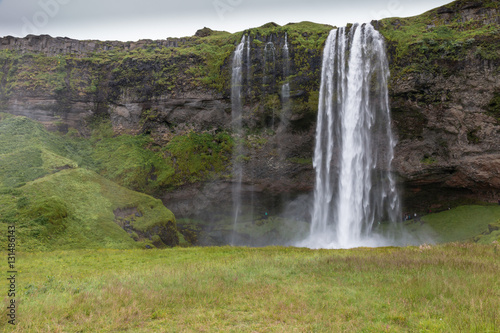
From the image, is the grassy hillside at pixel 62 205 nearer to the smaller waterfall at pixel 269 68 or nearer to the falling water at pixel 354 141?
the falling water at pixel 354 141

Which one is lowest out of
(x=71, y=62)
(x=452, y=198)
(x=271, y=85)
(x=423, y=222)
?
(x=423, y=222)

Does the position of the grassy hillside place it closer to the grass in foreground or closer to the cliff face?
the cliff face

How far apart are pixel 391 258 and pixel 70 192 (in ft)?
85.9

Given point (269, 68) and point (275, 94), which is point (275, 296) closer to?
point (275, 94)

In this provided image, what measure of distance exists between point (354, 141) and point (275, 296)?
90.9 ft

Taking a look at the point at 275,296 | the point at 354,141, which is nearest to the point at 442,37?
the point at 354,141

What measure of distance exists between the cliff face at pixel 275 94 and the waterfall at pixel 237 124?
0.76 meters

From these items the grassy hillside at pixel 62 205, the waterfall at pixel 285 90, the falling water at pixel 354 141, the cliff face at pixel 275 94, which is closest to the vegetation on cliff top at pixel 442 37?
the cliff face at pixel 275 94

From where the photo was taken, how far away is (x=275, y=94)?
1496 inches

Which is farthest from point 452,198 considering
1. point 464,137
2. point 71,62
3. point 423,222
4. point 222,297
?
point 71,62

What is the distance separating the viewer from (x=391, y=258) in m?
15.4

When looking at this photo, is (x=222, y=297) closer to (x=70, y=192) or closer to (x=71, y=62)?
(x=70, y=192)

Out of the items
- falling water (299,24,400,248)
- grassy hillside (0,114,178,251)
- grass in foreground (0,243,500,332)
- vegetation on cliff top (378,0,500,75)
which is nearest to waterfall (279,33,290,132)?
falling water (299,24,400,248)

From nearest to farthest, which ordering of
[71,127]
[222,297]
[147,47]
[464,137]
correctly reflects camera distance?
[222,297] → [464,137] → [71,127] → [147,47]
